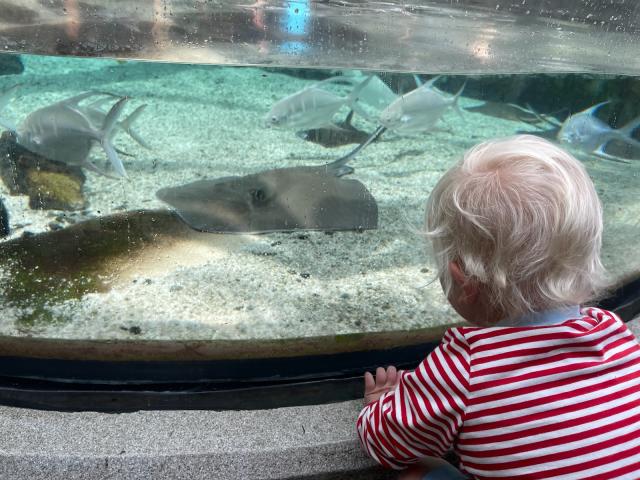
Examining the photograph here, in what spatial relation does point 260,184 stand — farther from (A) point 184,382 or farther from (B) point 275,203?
(A) point 184,382

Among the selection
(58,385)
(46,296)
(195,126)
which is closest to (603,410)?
(58,385)

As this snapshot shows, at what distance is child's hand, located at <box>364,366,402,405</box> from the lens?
168cm

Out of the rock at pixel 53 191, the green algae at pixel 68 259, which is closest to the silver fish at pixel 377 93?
the green algae at pixel 68 259

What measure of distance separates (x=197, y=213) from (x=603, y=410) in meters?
2.52

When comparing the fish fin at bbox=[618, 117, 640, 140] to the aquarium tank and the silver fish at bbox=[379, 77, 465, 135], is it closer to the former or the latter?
the aquarium tank

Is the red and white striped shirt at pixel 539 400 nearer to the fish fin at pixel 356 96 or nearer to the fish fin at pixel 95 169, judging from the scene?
the fish fin at pixel 356 96

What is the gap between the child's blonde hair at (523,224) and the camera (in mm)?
1080

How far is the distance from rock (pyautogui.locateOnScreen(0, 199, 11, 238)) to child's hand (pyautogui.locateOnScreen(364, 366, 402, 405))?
2.25 meters

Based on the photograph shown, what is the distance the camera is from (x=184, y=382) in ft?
6.15

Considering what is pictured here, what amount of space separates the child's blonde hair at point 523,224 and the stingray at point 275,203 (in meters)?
1.97

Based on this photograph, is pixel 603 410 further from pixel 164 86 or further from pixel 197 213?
pixel 164 86

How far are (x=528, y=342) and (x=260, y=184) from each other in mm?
2536

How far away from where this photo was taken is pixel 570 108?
579 centimetres

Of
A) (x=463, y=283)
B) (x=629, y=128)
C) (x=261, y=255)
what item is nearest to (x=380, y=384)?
(x=463, y=283)
